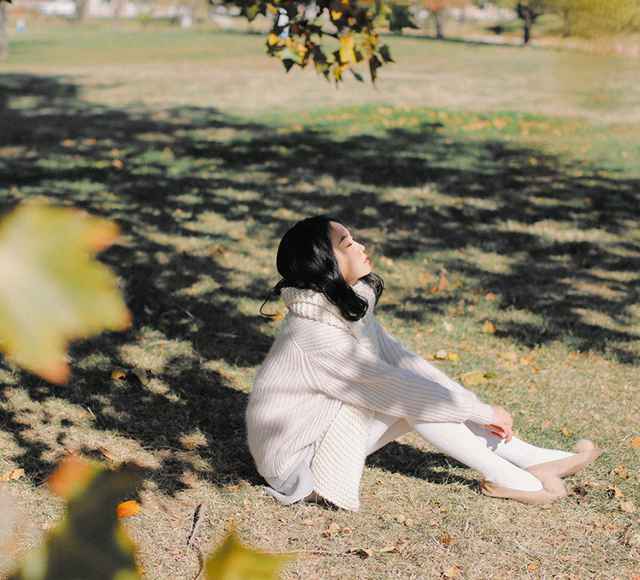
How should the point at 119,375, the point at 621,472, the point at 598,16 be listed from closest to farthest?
the point at 598,16 < the point at 621,472 < the point at 119,375

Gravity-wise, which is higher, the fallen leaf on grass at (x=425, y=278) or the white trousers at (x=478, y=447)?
the white trousers at (x=478, y=447)

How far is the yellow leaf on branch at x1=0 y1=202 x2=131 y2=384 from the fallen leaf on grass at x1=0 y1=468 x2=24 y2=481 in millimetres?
3488

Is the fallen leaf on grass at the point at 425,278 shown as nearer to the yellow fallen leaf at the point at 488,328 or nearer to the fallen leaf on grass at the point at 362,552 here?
the yellow fallen leaf at the point at 488,328

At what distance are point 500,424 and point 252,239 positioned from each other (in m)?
4.24

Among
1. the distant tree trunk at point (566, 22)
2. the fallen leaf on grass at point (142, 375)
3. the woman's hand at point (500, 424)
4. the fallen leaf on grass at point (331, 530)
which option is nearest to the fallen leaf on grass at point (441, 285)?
the fallen leaf on grass at point (142, 375)

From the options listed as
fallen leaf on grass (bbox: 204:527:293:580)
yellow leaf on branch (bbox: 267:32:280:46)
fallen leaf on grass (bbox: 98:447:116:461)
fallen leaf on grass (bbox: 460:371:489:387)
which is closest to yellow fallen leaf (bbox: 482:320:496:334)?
fallen leaf on grass (bbox: 460:371:489:387)

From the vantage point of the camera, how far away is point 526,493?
133 inches

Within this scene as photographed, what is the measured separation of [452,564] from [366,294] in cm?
107

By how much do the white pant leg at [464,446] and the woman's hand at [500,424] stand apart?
0.07m

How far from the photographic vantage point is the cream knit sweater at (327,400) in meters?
3.26

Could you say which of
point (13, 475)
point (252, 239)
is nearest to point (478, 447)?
point (13, 475)

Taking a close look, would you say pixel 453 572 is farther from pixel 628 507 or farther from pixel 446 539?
pixel 628 507

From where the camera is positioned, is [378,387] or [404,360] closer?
[378,387]

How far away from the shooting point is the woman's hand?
11.0ft
